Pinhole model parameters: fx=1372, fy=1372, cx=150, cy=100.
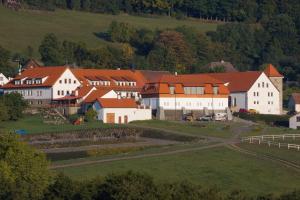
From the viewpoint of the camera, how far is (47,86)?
106875 mm

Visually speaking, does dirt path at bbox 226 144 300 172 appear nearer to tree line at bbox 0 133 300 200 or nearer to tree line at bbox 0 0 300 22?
tree line at bbox 0 133 300 200

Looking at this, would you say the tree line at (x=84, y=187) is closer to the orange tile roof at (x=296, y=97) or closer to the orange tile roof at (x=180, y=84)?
the orange tile roof at (x=180, y=84)

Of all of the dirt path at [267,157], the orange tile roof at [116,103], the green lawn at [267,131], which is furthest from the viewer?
the orange tile roof at [116,103]

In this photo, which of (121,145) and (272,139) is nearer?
(272,139)

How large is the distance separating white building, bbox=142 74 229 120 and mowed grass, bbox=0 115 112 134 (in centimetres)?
831

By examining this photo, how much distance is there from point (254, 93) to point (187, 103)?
7633 millimetres

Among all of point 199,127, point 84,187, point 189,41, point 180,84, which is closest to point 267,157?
point 199,127

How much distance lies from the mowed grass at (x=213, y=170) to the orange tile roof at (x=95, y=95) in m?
24.8

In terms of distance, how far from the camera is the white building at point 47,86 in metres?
107

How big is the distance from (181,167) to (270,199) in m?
18.6

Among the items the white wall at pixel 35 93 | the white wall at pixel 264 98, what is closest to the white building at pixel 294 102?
the white wall at pixel 264 98

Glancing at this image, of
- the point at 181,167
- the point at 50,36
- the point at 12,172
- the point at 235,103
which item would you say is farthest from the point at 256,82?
the point at 12,172

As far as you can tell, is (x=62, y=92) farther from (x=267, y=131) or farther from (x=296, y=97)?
(x=267, y=131)

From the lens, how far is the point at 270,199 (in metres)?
53.5
